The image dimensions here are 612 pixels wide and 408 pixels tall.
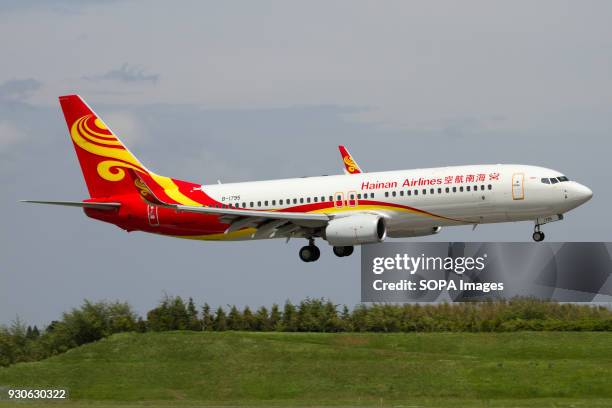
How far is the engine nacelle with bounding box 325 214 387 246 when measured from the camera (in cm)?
5809

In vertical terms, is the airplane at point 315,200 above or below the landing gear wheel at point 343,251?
above

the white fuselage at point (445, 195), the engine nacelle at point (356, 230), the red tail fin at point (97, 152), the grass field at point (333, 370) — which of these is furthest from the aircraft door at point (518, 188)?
the red tail fin at point (97, 152)

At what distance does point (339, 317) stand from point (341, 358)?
27.6 feet

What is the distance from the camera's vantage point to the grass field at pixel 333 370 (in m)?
47.7

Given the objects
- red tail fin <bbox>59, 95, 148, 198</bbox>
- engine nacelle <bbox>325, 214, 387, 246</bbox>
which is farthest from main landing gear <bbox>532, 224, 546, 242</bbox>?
red tail fin <bbox>59, 95, 148, 198</bbox>

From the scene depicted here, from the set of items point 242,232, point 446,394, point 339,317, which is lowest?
point 446,394

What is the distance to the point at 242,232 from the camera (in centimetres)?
6328

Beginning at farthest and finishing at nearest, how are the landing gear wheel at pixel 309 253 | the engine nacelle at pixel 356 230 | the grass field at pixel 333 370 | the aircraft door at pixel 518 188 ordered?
the landing gear wheel at pixel 309 253
the engine nacelle at pixel 356 230
the aircraft door at pixel 518 188
the grass field at pixel 333 370

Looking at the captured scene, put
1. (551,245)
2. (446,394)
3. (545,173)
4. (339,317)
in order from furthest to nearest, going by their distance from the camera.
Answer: (551,245) → (339,317) → (545,173) → (446,394)

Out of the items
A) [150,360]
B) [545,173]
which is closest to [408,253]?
[545,173]

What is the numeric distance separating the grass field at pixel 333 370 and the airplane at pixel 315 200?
538cm

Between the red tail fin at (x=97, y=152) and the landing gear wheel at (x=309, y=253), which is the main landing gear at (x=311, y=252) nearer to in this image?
the landing gear wheel at (x=309, y=253)

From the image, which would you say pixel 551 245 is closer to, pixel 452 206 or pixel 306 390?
pixel 452 206

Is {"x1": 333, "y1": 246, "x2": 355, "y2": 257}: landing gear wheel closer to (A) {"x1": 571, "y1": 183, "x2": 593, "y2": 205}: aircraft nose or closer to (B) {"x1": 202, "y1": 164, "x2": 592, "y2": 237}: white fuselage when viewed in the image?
(B) {"x1": 202, "y1": 164, "x2": 592, "y2": 237}: white fuselage
